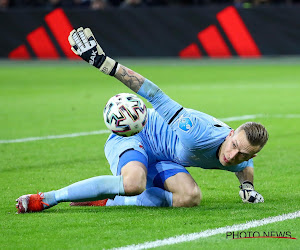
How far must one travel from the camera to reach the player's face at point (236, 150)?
6238mm

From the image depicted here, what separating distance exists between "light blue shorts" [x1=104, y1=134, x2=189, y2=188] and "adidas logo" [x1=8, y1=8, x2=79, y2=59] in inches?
827

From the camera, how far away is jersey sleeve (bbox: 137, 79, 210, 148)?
21.1 feet

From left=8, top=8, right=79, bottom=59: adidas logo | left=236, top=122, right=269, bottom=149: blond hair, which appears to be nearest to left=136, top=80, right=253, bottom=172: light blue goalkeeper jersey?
left=236, top=122, right=269, bottom=149: blond hair

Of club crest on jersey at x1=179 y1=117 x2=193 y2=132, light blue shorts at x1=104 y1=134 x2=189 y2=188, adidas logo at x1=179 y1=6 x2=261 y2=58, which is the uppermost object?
club crest on jersey at x1=179 y1=117 x2=193 y2=132

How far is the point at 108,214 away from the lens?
6508mm

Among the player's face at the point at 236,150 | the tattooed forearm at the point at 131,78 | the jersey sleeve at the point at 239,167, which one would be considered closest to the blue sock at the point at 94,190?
the tattooed forearm at the point at 131,78

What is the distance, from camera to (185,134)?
6434 millimetres

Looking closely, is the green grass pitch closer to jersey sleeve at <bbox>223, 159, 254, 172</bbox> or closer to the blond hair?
jersey sleeve at <bbox>223, 159, 254, 172</bbox>

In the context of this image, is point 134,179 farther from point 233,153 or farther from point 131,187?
point 233,153

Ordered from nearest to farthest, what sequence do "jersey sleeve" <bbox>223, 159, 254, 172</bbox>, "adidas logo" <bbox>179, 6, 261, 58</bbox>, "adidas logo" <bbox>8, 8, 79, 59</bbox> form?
"jersey sleeve" <bbox>223, 159, 254, 172</bbox> < "adidas logo" <bbox>179, 6, 261, 58</bbox> < "adidas logo" <bbox>8, 8, 79, 59</bbox>

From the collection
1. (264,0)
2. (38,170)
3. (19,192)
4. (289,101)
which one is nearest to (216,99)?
(289,101)

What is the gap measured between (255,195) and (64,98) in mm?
11672

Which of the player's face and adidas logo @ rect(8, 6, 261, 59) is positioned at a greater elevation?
the player's face

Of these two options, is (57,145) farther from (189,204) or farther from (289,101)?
(289,101)
